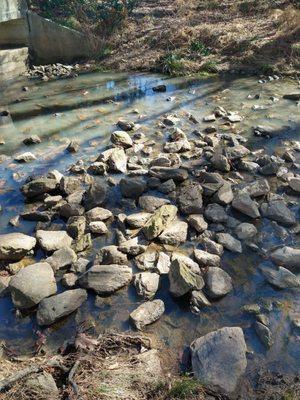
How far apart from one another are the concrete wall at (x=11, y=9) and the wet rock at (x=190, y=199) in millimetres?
11361

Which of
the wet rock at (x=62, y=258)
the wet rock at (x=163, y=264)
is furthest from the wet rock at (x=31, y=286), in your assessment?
the wet rock at (x=163, y=264)

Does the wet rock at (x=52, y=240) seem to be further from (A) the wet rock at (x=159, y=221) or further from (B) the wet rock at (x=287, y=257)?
(B) the wet rock at (x=287, y=257)

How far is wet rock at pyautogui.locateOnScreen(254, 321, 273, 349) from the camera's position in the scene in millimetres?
3742

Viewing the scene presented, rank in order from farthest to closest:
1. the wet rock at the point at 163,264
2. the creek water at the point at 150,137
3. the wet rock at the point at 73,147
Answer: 1. the wet rock at the point at 73,147
2. the wet rock at the point at 163,264
3. the creek water at the point at 150,137

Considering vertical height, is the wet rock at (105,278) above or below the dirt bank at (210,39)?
below

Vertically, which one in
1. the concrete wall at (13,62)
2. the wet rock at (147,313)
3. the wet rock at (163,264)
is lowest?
the wet rock at (147,313)

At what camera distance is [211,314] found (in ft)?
13.4

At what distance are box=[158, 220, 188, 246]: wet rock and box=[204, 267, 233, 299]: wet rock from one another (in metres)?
0.72

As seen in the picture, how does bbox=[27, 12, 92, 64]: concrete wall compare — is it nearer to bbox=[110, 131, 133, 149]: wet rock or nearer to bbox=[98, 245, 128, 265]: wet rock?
bbox=[110, 131, 133, 149]: wet rock

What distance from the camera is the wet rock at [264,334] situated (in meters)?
3.74

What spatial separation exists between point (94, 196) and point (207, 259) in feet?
6.69

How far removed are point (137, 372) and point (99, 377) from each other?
0.32 metres

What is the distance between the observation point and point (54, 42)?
14.9m

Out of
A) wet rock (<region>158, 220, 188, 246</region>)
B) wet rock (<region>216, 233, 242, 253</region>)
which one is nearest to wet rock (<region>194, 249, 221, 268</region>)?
wet rock (<region>216, 233, 242, 253</region>)
